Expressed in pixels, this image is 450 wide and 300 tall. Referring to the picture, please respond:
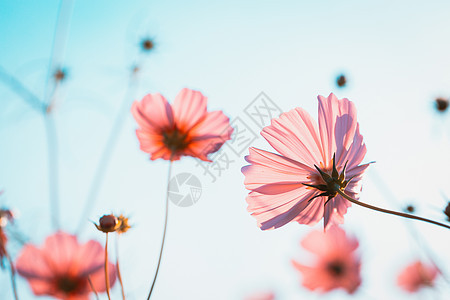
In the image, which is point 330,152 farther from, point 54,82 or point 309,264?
point 309,264

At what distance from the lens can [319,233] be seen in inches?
60.7

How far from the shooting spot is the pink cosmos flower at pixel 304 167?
21.8 inches

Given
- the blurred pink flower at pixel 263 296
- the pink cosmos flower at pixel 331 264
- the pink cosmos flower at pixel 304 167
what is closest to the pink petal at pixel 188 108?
the pink cosmos flower at pixel 304 167

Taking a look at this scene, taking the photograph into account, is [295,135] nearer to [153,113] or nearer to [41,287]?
[153,113]

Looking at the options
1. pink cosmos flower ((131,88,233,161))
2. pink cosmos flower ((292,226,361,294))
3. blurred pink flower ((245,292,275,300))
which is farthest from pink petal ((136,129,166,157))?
blurred pink flower ((245,292,275,300))

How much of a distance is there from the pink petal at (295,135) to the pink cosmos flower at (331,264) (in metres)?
0.96

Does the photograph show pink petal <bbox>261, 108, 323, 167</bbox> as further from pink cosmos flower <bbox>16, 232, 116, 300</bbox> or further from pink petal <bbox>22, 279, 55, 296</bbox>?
pink petal <bbox>22, 279, 55, 296</bbox>

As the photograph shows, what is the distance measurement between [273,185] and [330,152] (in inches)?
4.4

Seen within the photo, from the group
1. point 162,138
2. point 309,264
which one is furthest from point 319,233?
point 162,138

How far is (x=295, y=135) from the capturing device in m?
0.57

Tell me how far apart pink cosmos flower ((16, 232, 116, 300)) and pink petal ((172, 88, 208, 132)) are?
1.00 feet

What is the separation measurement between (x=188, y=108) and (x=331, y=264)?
141 centimetres

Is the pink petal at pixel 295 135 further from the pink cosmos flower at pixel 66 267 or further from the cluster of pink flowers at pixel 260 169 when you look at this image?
the pink cosmos flower at pixel 66 267

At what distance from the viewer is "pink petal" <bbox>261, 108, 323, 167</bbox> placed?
566mm
